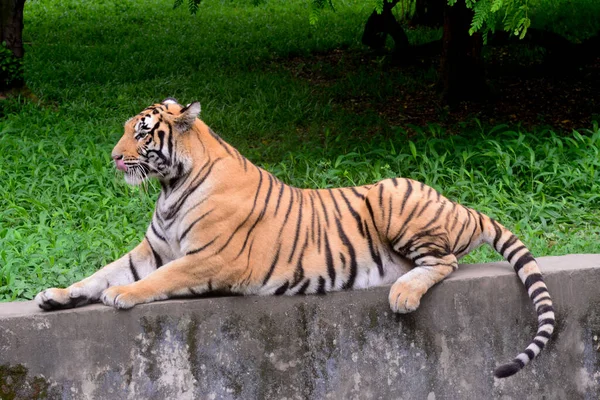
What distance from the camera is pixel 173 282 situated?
3.57 meters

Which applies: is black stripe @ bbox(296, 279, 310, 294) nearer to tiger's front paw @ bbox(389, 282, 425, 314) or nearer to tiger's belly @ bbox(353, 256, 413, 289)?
tiger's belly @ bbox(353, 256, 413, 289)

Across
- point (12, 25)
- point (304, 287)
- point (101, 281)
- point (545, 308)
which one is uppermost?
point (545, 308)

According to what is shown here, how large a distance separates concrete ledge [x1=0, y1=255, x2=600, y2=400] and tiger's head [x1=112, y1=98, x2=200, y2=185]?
58 centimetres

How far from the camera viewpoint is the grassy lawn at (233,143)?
216 inches

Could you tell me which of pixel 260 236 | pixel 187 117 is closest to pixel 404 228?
pixel 260 236

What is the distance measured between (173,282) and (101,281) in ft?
1.25

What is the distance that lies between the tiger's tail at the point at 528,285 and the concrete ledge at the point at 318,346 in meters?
0.09

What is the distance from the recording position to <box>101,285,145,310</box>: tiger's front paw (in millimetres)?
3510

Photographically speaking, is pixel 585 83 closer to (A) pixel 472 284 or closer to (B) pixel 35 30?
(A) pixel 472 284

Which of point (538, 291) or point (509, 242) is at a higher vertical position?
point (509, 242)

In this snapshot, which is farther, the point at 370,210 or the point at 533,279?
the point at 370,210

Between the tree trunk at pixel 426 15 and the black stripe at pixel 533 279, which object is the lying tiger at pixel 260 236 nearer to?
the black stripe at pixel 533 279

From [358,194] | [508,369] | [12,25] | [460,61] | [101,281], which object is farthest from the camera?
[12,25]

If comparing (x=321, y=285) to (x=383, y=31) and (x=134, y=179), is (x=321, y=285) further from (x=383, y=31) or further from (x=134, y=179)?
(x=383, y=31)
